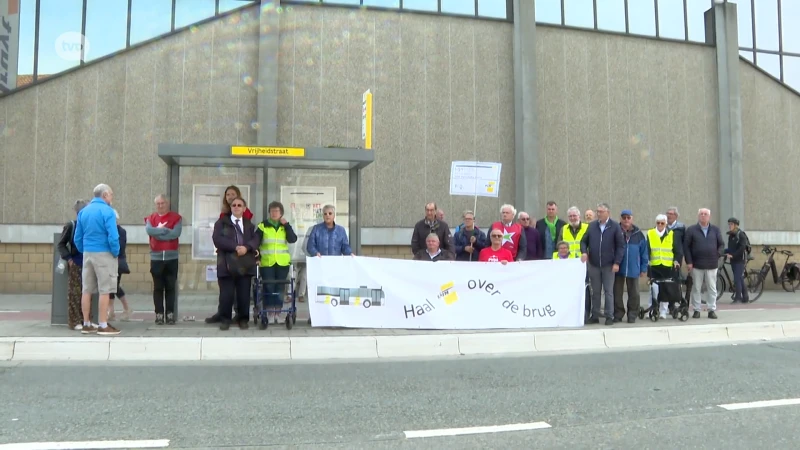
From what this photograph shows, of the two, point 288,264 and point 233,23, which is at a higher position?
point 233,23

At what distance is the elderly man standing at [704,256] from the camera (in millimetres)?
10078

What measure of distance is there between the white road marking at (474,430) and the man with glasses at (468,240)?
219 inches

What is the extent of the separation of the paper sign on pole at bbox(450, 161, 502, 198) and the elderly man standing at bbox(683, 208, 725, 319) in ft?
11.9

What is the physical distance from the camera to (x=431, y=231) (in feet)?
32.3

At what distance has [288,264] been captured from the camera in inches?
339

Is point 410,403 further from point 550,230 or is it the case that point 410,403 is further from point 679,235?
point 679,235

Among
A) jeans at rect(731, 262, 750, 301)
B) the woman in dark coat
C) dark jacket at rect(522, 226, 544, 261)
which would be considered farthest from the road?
jeans at rect(731, 262, 750, 301)

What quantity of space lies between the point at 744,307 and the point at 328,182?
8.88m

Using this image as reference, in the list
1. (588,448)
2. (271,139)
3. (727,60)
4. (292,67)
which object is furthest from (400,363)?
(727,60)

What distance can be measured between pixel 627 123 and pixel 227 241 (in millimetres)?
12646

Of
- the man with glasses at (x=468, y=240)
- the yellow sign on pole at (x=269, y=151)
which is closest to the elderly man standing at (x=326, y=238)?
the yellow sign on pole at (x=269, y=151)

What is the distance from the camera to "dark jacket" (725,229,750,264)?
1288 centimetres

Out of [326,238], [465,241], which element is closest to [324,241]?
[326,238]

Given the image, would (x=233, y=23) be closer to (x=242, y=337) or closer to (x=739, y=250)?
(x=242, y=337)
